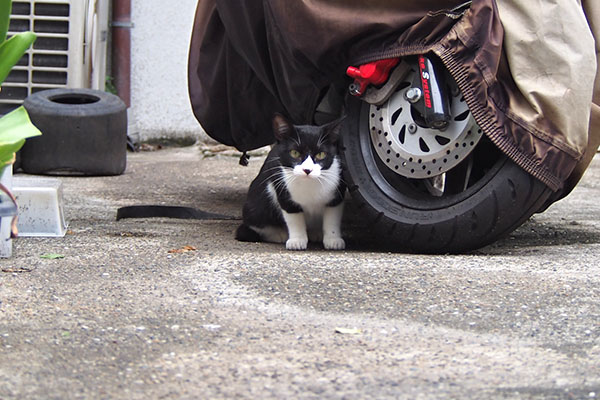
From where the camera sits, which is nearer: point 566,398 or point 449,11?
point 566,398

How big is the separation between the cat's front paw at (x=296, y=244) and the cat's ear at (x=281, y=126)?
1.35 feet

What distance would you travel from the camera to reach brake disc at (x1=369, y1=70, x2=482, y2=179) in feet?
9.45

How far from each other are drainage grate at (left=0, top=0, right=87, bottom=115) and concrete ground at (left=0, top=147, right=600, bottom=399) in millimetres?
2845

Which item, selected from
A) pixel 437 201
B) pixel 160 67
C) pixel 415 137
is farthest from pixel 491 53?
pixel 160 67

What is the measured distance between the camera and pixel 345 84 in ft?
10.6

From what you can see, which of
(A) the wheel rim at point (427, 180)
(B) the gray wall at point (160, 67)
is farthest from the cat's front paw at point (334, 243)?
(B) the gray wall at point (160, 67)

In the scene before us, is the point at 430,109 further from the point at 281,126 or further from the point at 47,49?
the point at 47,49

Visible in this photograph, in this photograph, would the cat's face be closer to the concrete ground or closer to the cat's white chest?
the cat's white chest

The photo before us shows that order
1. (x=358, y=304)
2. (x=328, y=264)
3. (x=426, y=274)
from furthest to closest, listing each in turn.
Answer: (x=328, y=264) < (x=426, y=274) < (x=358, y=304)

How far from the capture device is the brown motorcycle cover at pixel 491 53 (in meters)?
2.72

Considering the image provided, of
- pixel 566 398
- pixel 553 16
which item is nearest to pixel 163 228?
pixel 553 16

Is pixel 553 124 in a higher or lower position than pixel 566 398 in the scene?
higher

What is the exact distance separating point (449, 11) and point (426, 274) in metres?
0.86

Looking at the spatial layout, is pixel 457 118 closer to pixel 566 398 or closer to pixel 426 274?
pixel 426 274
